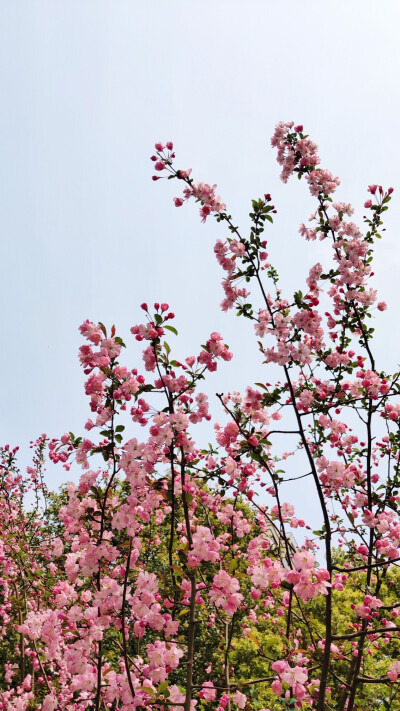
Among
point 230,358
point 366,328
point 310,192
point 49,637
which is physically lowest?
point 49,637

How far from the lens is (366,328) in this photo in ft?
14.5

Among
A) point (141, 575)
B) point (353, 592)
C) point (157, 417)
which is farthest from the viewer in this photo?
point (353, 592)

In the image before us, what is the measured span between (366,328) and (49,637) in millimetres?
3721

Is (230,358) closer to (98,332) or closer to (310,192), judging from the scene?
(98,332)

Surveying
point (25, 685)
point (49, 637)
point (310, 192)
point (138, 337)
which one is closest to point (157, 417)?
point (138, 337)

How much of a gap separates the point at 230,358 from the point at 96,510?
138 centimetres

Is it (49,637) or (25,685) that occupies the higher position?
(49,637)

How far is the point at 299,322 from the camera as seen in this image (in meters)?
3.48

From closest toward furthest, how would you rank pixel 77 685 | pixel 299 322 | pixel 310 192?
pixel 77 685 < pixel 299 322 < pixel 310 192

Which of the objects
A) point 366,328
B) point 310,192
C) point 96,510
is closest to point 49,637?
point 96,510

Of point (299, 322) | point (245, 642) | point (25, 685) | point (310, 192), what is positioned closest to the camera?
point (299, 322)

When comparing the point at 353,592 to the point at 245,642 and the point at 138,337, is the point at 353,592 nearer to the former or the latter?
the point at 245,642

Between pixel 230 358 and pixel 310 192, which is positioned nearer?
pixel 230 358

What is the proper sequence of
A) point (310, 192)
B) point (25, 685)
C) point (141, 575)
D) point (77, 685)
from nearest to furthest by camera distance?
point (141, 575)
point (77, 685)
point (310, 192)
point (25, 685)
